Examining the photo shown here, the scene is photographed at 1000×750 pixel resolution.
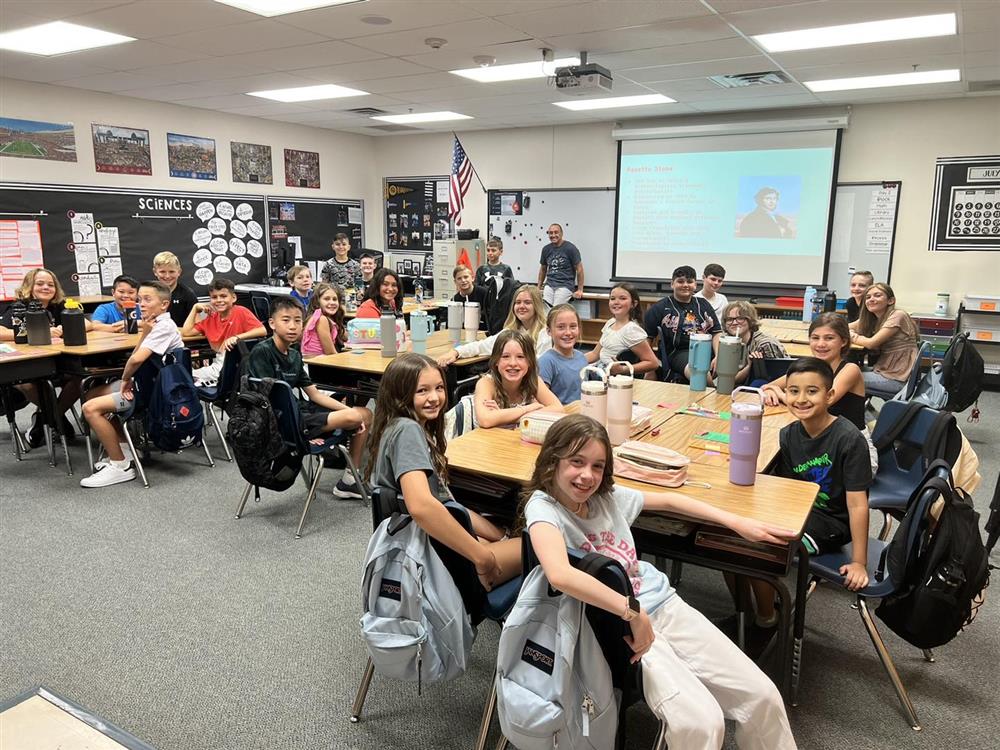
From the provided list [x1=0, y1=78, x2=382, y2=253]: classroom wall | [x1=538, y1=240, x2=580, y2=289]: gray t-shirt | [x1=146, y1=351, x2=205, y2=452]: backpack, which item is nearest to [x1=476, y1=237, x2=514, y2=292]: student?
[x1=538, y1=240, x2=580, y2=289]: gray t-shirt

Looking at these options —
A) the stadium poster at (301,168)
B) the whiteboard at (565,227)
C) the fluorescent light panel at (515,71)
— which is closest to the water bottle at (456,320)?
the fluorescent light panel at (515,71)

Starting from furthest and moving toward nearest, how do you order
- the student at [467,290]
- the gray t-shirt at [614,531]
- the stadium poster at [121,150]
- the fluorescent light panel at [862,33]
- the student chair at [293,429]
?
the stadium poster at [121,150], the student at [467,290], the fluorescent light panel at [862,33], the student chair at [293,429], the gray t-shirt at [614,531]

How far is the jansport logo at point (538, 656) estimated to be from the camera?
60.6 inches

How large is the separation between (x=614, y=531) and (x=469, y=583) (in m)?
0.45

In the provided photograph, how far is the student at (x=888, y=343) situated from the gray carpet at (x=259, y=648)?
7.53ft

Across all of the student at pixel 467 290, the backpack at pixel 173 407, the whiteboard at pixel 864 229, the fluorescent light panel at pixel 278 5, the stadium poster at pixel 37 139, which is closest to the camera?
the fluorescent light panel at pixel 278 5

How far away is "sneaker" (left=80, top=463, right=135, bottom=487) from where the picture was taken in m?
4.20

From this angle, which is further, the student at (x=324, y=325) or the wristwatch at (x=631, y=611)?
the student at (x=324, y=325)

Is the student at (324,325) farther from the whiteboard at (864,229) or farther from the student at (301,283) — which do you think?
the whiteboard at (864,229)

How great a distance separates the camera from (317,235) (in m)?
9.48

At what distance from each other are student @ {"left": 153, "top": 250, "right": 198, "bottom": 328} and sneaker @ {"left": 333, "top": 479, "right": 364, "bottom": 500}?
237 centimetres

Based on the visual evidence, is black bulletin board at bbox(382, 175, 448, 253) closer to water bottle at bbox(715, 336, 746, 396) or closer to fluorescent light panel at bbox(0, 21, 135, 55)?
fluorescent light panel at bbox(0, 21, 135, 55)

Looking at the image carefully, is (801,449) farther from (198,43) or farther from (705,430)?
(198,43)

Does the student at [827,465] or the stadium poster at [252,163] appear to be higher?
the stadium poster at [252,163]
